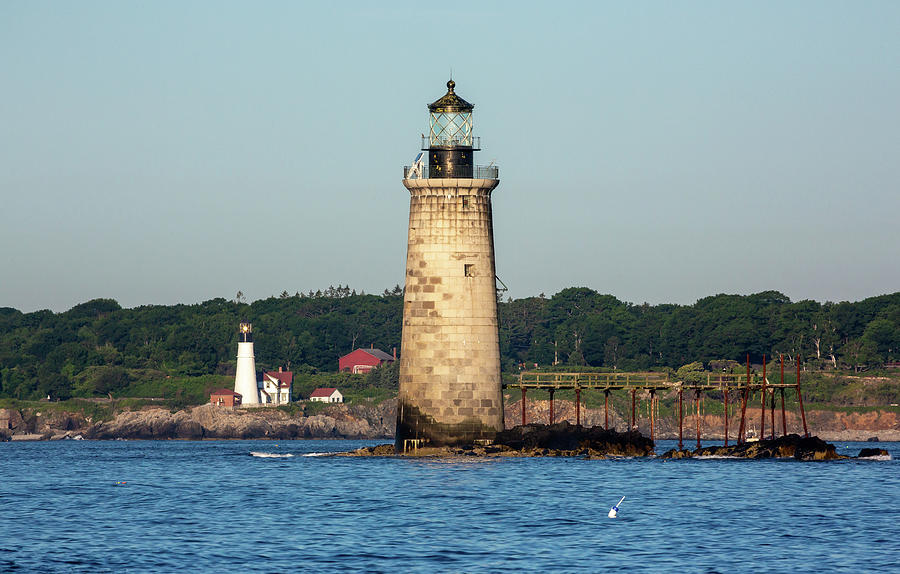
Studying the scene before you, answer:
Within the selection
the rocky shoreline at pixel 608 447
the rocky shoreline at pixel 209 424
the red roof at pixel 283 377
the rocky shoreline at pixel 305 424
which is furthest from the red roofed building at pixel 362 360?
the rocky shoreline at pixel 608 447

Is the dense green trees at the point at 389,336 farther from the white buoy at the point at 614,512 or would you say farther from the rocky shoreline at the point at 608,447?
the white buoy at the point at 614,512

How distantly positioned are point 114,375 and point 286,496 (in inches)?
4376

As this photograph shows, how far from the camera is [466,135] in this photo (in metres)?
63.0

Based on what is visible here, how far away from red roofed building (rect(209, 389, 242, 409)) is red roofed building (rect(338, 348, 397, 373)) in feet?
94.4

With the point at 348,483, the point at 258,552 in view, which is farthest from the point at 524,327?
the point at 258,552

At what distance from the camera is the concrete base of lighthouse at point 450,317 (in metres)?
61.0

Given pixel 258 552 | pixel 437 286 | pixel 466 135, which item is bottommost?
pixel 258 552

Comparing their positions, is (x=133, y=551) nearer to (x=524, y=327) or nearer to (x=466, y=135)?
(x=466, y=135)

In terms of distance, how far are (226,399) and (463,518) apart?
4024 inches

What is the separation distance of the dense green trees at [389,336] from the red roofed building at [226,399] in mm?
19516

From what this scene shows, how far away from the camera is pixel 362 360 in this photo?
563ft

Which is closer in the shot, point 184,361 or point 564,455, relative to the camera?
point 564,455

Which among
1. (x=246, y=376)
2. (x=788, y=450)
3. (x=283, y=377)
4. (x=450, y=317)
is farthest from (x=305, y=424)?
(x=450, y=317)

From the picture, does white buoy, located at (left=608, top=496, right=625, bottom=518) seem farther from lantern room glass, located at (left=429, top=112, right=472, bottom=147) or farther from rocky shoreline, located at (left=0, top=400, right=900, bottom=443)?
rocky shoreline, located at (left=0, top=400, right=900, bottom=443)
